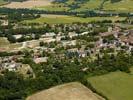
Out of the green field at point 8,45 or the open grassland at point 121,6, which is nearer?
the green field at point 8,45

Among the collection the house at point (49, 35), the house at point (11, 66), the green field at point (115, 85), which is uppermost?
the green field at point (115, 85)

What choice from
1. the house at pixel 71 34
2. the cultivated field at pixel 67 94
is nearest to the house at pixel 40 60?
the cultivated field at pixel 67 94

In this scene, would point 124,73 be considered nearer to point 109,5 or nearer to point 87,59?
point 87,59

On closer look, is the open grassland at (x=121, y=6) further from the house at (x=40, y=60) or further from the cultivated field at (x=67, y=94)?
the cultivated field at (x=67, y=94)

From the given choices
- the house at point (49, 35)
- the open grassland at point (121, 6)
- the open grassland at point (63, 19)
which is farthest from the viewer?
the open grassland at point (121, 6)

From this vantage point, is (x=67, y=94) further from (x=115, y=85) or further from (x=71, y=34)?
(x=71, y=34)

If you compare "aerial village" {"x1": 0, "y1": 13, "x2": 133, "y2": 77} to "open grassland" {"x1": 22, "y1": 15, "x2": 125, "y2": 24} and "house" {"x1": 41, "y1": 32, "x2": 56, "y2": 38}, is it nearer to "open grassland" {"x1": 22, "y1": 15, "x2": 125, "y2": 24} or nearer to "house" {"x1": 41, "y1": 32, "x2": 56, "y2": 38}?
"house" {"x1": 41, "y1": 32, "x2": 56, "y2": 38}
